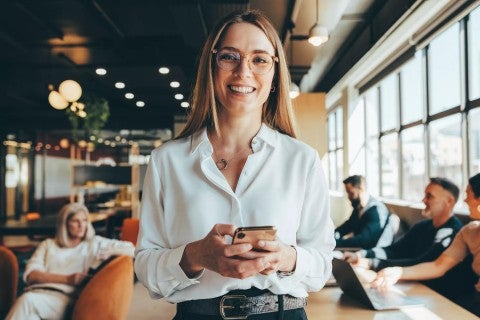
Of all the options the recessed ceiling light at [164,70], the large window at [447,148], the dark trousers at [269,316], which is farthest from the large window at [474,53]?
the recessed ceiling light at [164,70]

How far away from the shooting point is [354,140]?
9.99 m

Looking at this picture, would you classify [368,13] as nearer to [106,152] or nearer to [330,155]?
[330,155]

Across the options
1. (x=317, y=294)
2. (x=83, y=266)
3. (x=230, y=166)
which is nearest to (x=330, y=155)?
(x=83, y=266)

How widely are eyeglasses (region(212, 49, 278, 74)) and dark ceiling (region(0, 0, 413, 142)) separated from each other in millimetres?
2801

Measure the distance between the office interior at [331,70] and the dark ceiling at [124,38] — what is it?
0.09 feet

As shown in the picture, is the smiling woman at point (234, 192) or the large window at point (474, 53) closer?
the smiling woman at point (234, 192)

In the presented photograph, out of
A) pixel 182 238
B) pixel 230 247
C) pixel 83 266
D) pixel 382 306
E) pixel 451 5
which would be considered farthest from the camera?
pixel 451 5

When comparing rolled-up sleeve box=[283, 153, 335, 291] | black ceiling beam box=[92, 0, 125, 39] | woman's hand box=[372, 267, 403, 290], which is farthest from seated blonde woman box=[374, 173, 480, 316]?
black ceiling beam box=[92, 0, 125, 39]

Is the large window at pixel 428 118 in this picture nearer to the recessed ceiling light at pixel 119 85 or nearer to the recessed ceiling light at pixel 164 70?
the recessed ceiling light at pixel 164 70

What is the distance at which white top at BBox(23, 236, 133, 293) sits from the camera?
11.9ft

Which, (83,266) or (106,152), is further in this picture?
(106,152)

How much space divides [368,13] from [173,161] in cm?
664

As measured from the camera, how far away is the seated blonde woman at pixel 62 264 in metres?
3.24

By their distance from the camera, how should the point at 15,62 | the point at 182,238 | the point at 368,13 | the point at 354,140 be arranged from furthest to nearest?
the point at 354,140 → the point at 15,62 → the point at 368,13 → the point at 182,238
